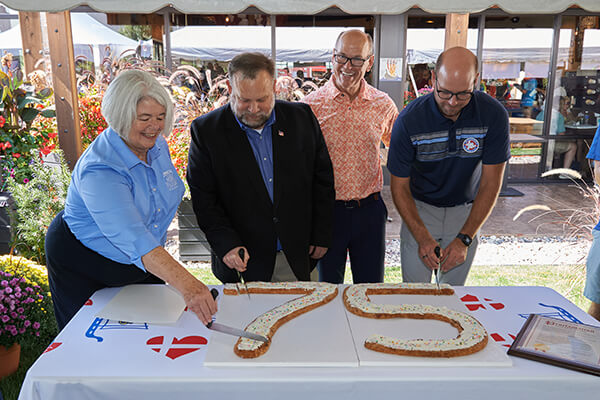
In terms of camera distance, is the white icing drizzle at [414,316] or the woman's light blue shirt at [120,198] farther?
the woman's light blue shirt at [120,198]

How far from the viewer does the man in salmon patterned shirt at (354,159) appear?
2.81 meters

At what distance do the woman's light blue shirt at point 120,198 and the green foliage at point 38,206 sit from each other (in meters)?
2.04

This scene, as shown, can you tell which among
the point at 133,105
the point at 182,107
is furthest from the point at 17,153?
the point at 133,105

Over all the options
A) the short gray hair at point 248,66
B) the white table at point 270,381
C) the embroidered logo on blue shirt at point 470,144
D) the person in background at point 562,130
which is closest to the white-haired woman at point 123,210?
the white table at point 270,381

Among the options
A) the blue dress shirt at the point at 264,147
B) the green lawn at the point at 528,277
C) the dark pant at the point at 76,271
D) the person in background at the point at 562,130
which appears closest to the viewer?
the dark pant at the point at 76,271

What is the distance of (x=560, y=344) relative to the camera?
1.59m

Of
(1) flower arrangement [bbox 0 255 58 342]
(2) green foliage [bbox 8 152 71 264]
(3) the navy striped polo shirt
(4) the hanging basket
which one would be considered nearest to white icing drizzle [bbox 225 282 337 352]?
(3) the navy striped polo shirt

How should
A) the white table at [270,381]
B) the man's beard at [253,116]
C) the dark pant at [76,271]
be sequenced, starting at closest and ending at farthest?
the white table at [270,381]
the dark pant at [76,271]
the man's beard at [253,116]

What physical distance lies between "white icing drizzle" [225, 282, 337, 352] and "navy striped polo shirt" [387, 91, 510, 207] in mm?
901

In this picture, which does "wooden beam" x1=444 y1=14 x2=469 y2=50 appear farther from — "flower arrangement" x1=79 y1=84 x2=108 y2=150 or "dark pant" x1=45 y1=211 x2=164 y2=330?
"flower arrangement" x1=79 y1=84 x2=108 y2=150

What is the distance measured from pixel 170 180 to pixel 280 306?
72 cm

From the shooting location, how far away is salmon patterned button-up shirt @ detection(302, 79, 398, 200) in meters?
2.81

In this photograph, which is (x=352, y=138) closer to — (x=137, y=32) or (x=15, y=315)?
(x=15, y=315)

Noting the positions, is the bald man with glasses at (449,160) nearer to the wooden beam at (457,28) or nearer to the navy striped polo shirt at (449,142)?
the navy striped polo shirt at (449,142)
